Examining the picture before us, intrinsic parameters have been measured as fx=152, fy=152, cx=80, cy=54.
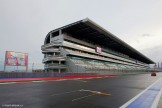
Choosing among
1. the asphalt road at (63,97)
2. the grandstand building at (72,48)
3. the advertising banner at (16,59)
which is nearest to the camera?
the asphalt road at (63,97)

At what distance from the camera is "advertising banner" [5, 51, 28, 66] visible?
27388mm

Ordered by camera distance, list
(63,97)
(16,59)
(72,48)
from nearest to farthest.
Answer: (63,97) < (16,59) < (72,48)

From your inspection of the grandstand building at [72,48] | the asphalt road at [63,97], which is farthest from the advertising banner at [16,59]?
the grandstand building at [72,48]

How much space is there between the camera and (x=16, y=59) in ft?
95.0

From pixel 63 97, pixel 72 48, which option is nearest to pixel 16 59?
pixel 63 97

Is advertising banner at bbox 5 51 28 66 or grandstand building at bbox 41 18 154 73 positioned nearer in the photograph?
advertising banner at bbox 5 51 28 66

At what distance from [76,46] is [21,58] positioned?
3090 centimetres

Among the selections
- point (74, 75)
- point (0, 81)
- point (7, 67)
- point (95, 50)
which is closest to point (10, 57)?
point (7, 67)

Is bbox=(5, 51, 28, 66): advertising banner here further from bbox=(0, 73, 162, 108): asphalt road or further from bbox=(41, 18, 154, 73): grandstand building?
bbox=(41, 18, 154, 73): grandstand building

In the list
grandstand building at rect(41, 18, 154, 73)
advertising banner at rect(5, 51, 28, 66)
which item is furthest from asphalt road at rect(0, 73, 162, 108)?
grandstand building at rect(41, 18, 154, 73)

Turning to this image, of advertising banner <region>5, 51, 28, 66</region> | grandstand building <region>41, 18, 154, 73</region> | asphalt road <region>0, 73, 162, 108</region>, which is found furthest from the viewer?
grandstand building <region>41, 18, 154, 73</region>

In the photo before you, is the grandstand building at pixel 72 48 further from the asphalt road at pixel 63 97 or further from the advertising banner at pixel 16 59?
the asphalt road at pixel 63 97

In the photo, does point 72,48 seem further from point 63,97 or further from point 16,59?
point 63,97

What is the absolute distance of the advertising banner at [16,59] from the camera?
27388mm
